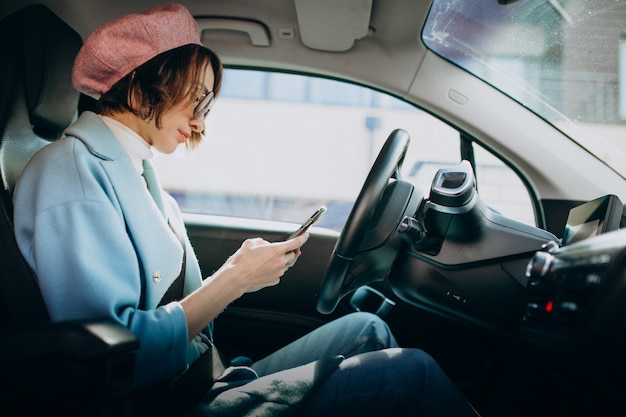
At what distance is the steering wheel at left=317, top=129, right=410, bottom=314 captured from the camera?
109cm

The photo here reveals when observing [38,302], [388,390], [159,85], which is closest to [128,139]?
[159,85]

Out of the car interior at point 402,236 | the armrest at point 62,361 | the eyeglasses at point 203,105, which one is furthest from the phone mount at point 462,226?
the armrest at point 62,361

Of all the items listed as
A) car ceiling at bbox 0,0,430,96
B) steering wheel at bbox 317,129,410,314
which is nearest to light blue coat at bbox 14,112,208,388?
steering wheel at bbox 317,129,410,314

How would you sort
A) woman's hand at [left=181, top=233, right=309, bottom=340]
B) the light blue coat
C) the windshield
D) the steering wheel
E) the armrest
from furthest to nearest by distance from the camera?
the windshield, the steering wheel, woman's hand at [left=181, top=233, right=309, bottom=340], the light blue coat, the armrest

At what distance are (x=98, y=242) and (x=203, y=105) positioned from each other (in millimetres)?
420

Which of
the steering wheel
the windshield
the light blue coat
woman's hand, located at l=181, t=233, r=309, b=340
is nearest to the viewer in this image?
the light blue coat

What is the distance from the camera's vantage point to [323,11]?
1549mm

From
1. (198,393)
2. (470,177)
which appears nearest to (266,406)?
(198,393)

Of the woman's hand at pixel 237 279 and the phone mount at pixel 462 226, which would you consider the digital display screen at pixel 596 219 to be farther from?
the woman's hand at pixel 237 279

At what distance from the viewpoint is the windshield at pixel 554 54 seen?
1.47m

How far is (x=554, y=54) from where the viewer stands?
161 cm

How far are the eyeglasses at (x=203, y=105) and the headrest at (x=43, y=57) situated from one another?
351 millimetres

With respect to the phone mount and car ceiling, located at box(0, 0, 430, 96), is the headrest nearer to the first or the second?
car ceiling, located at box(0, 0, 430, 96)

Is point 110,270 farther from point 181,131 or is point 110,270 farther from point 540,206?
point 540,206
